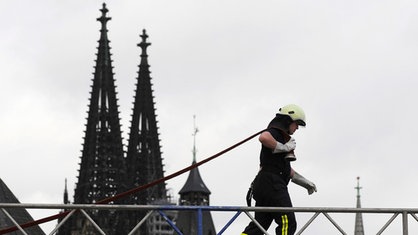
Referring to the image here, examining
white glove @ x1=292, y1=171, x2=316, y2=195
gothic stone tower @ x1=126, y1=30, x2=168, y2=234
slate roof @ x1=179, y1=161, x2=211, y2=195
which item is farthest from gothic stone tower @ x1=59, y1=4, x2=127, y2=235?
white glove @ x1=292, y1=171, x2=316, y2=195

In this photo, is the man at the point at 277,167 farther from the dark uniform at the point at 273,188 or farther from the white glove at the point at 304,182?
the white glove at the point at 304,182

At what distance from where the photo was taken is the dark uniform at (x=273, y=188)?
36.6 ft

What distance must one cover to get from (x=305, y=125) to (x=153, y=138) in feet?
396

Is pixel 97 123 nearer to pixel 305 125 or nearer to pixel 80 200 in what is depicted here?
pixel 80 200

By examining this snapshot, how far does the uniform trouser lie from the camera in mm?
11078

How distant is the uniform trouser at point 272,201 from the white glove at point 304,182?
0.24 m

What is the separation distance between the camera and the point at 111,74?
128 m

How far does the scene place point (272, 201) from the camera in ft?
36.8

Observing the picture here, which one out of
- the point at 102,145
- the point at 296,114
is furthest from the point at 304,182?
the point at 102,145

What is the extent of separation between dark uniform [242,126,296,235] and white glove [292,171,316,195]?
19 cm

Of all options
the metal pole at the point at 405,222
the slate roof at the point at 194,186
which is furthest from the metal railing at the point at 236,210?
the slate roof at the point at 194,186

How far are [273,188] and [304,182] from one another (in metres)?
0.41

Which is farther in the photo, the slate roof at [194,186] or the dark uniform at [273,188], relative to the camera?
the slate roof at [194,186]

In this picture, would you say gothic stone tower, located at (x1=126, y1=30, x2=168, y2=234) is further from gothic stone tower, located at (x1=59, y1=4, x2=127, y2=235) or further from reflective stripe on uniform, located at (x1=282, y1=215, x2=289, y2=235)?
reflective stripe on uniform, located at (x1=282, y1=215, x2=289, y2=235)
